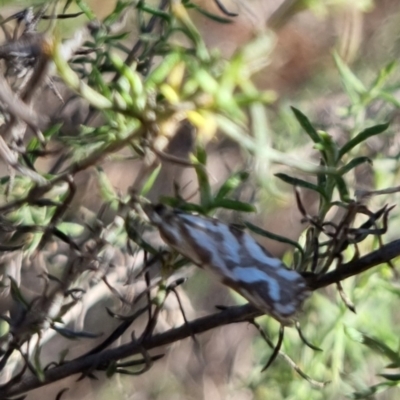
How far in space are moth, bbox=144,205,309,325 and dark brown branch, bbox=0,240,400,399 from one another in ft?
0.09

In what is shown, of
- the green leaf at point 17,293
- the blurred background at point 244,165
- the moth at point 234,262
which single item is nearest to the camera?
the moth at point 234,262

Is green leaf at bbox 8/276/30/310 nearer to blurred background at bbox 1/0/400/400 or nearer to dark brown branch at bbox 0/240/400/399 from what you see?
dark brown branch at bbox 0/240/400/399

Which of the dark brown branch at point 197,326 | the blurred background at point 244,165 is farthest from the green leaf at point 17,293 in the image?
the blurred background at point 244,165

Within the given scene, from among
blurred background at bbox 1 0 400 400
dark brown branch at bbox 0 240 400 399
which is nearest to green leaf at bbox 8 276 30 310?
dark brown branch at bbox 0 240 400 399

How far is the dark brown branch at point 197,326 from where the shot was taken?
1.18 ft

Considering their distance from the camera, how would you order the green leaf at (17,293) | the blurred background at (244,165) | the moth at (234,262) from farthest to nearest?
the blurred background at (244,165)
the green leaf at (17,293)
the moth at (234,262)

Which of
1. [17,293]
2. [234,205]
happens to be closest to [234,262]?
[234,205]

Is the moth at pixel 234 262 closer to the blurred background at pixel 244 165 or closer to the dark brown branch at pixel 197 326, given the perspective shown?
the dark brown branch at pixel 197 326

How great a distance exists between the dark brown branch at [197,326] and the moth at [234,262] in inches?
1.0

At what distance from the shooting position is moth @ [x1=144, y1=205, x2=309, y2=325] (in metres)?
0.34

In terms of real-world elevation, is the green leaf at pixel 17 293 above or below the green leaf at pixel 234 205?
below

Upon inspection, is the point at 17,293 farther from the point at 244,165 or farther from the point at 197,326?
the point at 244,165

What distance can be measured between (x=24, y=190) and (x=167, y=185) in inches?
22.5

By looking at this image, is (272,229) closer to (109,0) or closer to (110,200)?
(109,0)
